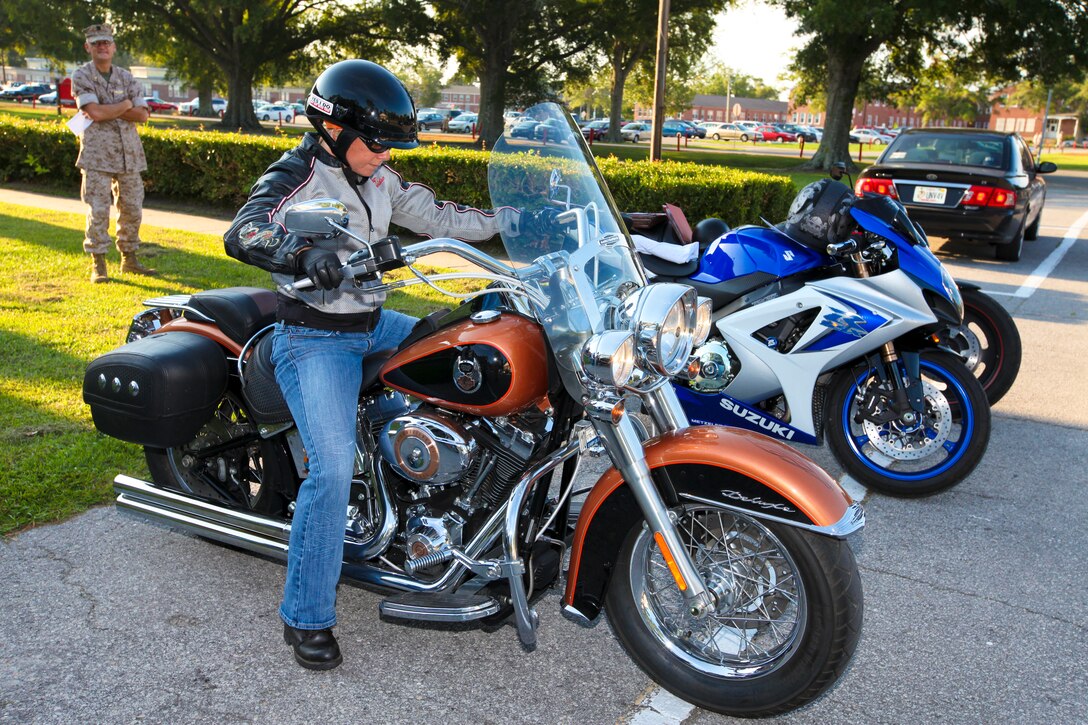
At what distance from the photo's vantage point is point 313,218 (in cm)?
252

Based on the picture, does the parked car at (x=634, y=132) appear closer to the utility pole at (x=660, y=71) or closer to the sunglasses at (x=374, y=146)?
the utility pole at (x=660, y=71)

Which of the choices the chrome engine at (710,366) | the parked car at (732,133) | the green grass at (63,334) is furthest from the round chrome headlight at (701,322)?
the parked car at (732,133)

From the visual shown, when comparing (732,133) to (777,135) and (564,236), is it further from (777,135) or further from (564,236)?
(564,236)

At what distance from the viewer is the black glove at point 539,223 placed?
301 cm

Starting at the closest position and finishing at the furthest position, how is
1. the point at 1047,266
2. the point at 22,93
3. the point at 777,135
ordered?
the point at 1047,266 < the point at 22,93 < the point at 777,135

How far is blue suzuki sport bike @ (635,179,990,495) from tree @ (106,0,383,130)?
118ft

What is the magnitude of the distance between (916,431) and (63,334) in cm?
597

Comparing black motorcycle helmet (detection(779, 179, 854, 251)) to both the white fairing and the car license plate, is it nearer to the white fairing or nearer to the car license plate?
the white fairing

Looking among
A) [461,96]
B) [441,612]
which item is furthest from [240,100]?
[461,96]

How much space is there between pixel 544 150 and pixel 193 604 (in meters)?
2.24

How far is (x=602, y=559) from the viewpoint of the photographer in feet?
9.66

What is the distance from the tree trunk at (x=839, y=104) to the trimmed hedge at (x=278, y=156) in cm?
2089

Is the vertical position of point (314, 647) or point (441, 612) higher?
point (441, 612)

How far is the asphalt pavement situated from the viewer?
3025 millimetres
